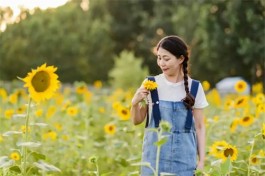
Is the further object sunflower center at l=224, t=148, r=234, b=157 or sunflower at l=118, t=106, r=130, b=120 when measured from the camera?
sunflower at l=118, t=106, r=130, b=120

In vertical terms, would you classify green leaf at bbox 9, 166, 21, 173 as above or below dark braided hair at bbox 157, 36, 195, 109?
below

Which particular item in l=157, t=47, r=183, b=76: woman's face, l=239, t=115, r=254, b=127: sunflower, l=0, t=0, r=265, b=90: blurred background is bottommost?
l=239, t=115, r=254, b=127: sunflower

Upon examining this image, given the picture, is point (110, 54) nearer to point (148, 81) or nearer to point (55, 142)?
point (55, 142)

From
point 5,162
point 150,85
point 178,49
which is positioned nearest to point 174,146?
point 150,85

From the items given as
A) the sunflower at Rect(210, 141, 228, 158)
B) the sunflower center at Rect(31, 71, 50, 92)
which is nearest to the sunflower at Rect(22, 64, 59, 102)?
the sunflower center at Rect(31, 71, 50, 92)

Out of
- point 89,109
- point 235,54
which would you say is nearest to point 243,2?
point 235,54

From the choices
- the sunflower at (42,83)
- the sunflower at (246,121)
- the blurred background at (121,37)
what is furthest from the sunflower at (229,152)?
Answer: the blurred background at (121,37)

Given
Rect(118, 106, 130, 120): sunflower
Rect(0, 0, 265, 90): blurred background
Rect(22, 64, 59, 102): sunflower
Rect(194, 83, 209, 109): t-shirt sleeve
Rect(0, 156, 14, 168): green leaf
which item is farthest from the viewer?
Rect(0, 0, 265, 90): blurred background

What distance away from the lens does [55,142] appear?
7375 millimetres

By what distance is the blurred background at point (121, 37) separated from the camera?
74.3ft

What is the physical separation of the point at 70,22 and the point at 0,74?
9.01 meters

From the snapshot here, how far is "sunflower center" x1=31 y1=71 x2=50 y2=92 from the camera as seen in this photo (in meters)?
3.57

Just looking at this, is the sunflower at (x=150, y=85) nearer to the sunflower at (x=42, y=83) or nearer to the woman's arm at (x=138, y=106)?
the woman's arm at (x=138, y=106)

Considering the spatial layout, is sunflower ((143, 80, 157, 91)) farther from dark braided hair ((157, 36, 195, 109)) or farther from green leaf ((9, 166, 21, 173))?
green leaf ((9, 166, 21, 173))
